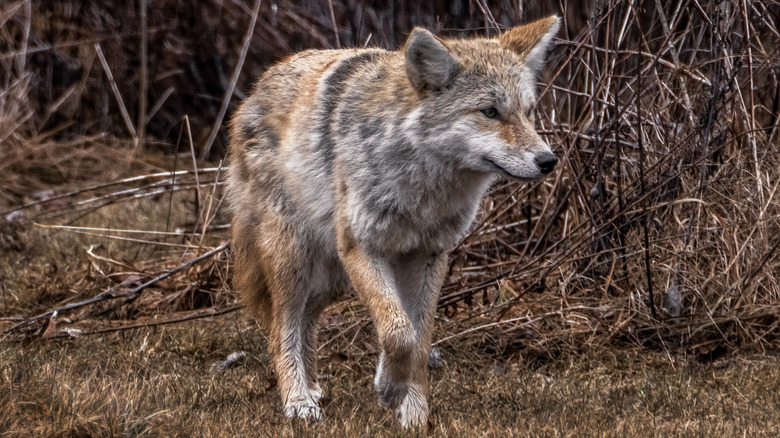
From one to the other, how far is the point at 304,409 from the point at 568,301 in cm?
208

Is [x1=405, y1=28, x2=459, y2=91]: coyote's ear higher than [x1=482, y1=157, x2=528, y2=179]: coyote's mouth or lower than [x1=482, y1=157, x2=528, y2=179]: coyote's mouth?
higher

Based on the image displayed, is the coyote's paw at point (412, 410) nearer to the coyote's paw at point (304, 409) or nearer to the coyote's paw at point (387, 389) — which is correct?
the coyote's paw at point (387, 389)

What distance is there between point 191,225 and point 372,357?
2.83m

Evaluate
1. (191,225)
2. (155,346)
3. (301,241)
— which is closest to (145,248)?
(191,225)

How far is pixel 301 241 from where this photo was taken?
15.1ft

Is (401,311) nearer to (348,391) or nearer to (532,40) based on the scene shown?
(348,391)

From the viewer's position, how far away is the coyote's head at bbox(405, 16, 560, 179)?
3.97 meters

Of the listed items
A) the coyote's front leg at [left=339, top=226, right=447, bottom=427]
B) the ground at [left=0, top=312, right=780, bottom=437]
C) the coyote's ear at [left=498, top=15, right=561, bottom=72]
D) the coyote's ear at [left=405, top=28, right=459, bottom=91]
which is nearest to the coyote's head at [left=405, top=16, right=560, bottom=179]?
the coyote's ear at [left=405, top=28, right=459, bottom=91]

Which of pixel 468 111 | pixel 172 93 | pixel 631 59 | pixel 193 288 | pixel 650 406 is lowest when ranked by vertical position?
pixel 172 93

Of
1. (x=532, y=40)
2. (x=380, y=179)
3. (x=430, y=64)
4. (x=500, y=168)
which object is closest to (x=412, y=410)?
(x=380, y=179)

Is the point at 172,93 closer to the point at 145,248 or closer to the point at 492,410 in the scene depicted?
the point at 145,248

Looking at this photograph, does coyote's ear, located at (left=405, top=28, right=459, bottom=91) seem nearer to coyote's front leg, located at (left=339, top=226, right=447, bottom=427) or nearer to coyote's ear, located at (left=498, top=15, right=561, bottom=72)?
coyote's ear, located at (left=498, top=15, right=561, bottom=72)

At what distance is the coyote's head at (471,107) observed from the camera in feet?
13.0

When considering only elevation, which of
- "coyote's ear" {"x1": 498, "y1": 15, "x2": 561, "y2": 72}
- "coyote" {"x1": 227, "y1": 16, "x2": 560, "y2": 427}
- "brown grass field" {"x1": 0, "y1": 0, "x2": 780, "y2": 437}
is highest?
"coyote's ear" {"x1": 498, "y1": 15, "x2": 561, "y2": 72}
